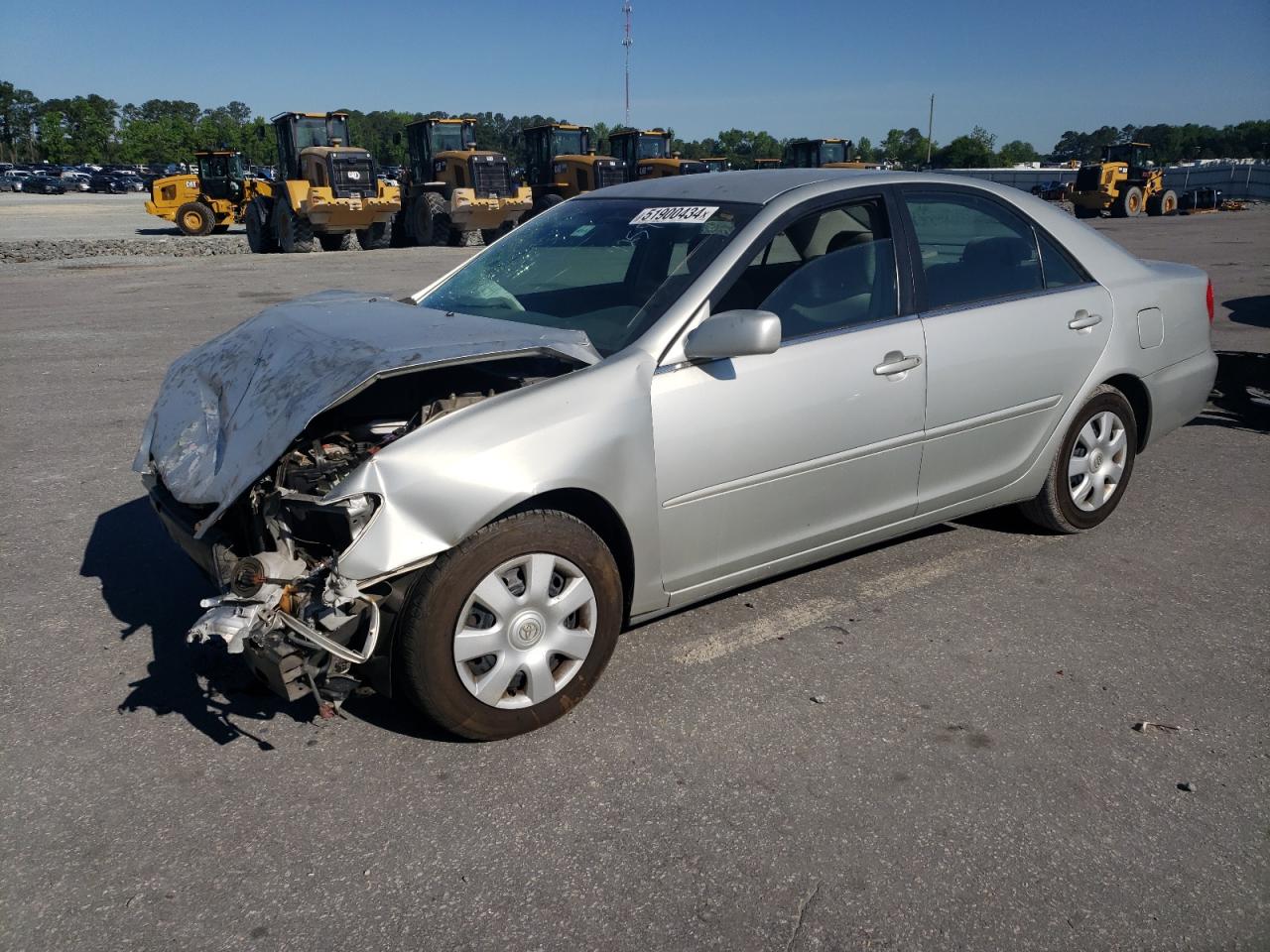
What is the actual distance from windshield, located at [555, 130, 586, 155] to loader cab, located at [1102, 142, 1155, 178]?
20452 millimetres

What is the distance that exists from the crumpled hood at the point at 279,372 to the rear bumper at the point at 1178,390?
9.75ft

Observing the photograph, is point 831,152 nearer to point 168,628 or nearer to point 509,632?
point 168,628

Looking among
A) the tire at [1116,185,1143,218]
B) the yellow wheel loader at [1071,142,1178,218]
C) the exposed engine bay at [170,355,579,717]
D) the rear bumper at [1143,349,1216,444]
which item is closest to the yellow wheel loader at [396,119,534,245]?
the yellow wheel loader at [1071,142,1178,218]

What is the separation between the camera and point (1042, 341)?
4191 millimetres

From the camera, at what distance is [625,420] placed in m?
3.12

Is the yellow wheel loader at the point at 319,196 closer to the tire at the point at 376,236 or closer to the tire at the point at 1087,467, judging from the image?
the tire at the point at 376,236

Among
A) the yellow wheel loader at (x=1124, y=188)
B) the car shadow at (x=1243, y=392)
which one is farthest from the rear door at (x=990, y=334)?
the yellow wheel loader at (x=1124, y=188)

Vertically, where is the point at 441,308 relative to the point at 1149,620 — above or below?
above

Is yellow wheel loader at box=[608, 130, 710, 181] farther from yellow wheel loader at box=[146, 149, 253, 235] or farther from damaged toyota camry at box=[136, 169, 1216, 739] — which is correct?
damaged toyota camry at box=[136, 169, 1216, 739]

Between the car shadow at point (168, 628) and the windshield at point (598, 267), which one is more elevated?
the windshield at point (598, 267)

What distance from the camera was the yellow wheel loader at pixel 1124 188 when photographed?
35375mm

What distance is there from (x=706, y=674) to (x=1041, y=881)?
4.22ft

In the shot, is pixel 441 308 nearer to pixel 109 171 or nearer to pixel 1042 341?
pixel 1042 341

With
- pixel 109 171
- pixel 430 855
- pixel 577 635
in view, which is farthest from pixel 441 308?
pixel 109 171
